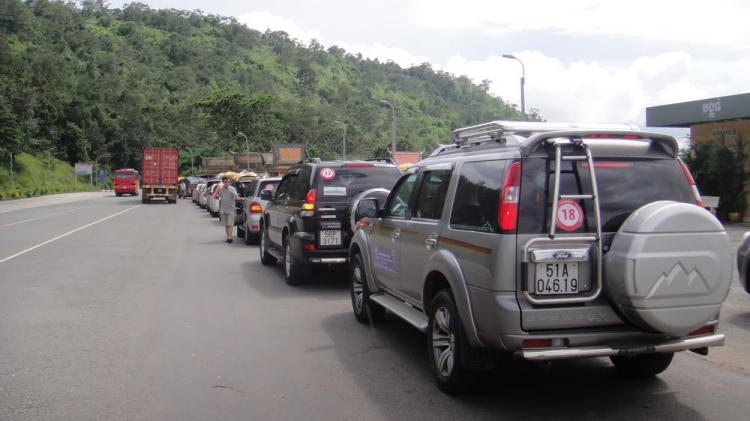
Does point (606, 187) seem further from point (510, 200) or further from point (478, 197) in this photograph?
point (478, 197)

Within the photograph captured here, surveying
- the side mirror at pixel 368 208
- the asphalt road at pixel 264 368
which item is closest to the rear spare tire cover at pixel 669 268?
the asphalt road at pixel 264 368

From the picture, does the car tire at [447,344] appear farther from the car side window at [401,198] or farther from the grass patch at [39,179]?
the grass patch at [39,179]

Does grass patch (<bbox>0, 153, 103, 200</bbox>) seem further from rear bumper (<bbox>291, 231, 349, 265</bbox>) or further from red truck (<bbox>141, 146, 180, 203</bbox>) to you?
rear bumper (<bbox>291, 231, 349, 265</bbox>)

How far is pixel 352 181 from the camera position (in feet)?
32.6

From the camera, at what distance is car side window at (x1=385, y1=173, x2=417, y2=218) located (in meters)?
6.44

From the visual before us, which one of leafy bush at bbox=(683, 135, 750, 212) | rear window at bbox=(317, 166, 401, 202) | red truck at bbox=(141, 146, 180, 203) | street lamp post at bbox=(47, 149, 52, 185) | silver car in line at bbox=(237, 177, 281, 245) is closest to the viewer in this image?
rear window at bbox=(317, 166, 401, 202)

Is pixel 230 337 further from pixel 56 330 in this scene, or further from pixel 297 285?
pixel 297 285

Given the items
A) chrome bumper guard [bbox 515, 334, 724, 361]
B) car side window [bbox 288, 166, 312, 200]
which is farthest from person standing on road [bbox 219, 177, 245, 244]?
chrome bumper guard [bbox 515, 334, 724, 361]

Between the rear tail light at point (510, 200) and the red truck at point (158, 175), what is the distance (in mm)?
41038

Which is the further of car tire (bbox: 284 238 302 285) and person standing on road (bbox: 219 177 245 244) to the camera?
person standing on road (bbox: 219 177 245 244)

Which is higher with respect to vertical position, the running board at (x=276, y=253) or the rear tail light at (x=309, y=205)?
the rear tail light at (x=309, y=205)

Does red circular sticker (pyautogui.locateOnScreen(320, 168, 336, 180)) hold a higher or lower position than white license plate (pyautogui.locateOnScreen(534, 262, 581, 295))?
higher

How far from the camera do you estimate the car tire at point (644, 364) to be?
5.27 metres

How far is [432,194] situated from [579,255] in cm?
176
